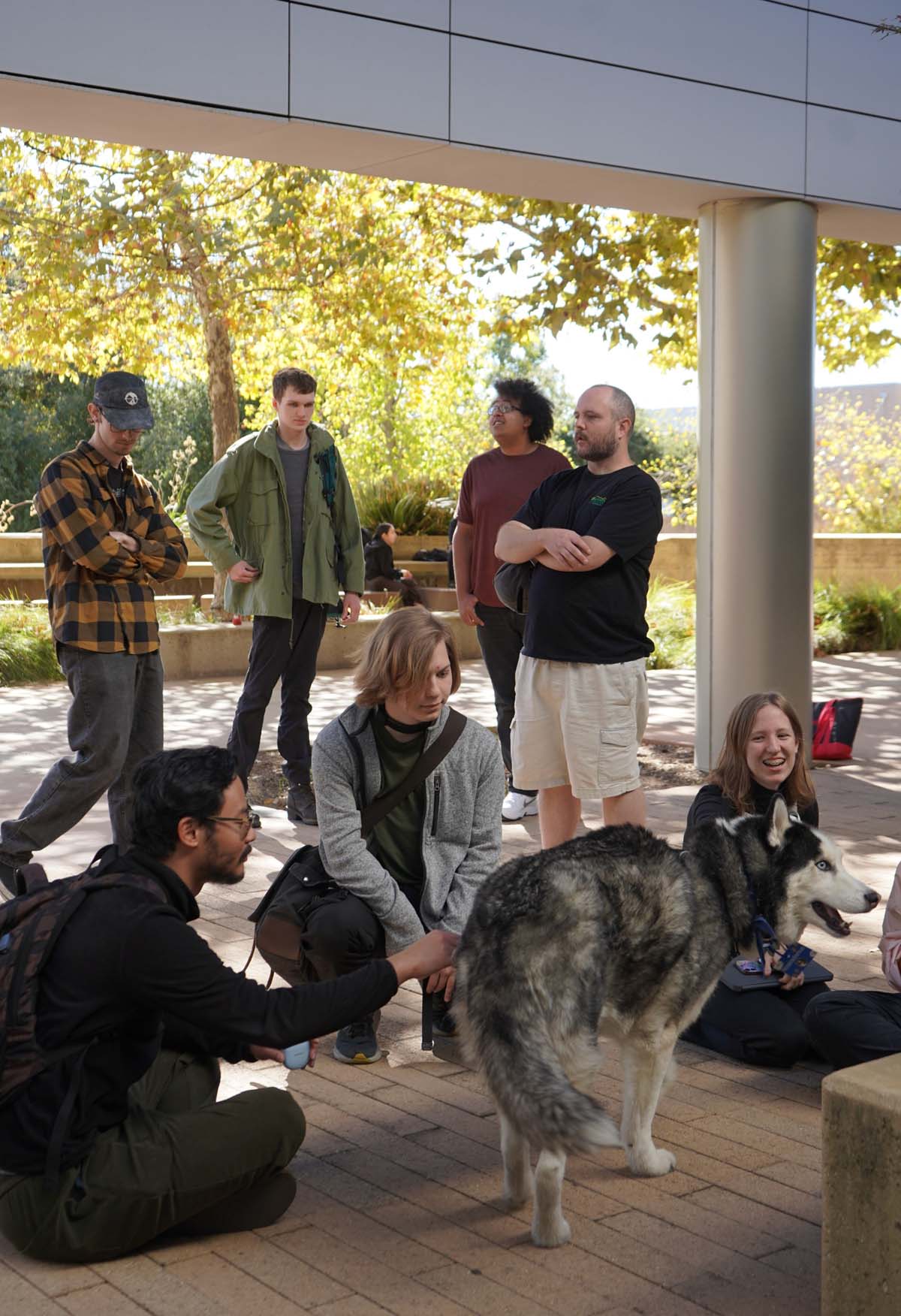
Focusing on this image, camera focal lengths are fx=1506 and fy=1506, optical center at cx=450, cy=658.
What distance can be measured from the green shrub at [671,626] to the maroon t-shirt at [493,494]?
7.40 m

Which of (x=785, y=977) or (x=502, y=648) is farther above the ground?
(x=502, y=648)

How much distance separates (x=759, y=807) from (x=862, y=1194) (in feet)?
7.28

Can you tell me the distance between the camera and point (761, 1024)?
193 inches

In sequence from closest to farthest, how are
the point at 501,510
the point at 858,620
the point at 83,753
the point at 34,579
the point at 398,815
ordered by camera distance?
the point at 398,815
the point at 83,753
the point at 501,510
the point at 858,620
the point at 34,579

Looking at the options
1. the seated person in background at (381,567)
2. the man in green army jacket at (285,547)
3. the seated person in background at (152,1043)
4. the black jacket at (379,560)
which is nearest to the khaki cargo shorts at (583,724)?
the man in green army jacket at (285,547)

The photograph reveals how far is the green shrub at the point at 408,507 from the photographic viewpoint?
22.9 m

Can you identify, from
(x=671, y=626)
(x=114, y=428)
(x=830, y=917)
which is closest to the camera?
(x=830, y=917)

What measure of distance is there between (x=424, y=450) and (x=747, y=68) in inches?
1099

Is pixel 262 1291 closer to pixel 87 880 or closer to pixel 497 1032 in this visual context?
pixel 497 1032

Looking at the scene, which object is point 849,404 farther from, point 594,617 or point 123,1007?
point 123,1007

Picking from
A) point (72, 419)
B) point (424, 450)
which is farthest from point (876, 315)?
point (72, 419)

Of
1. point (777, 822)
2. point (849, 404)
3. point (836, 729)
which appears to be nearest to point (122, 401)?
point (777, 822)

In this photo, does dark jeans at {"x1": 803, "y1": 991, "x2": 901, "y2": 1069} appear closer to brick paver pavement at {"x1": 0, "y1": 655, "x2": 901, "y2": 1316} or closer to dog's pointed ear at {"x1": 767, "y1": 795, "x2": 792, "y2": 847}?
brick paver pavement at {"x1": 0, "y1": 655, "x2": 901, "y2": 1316}

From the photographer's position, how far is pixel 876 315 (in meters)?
17.2
